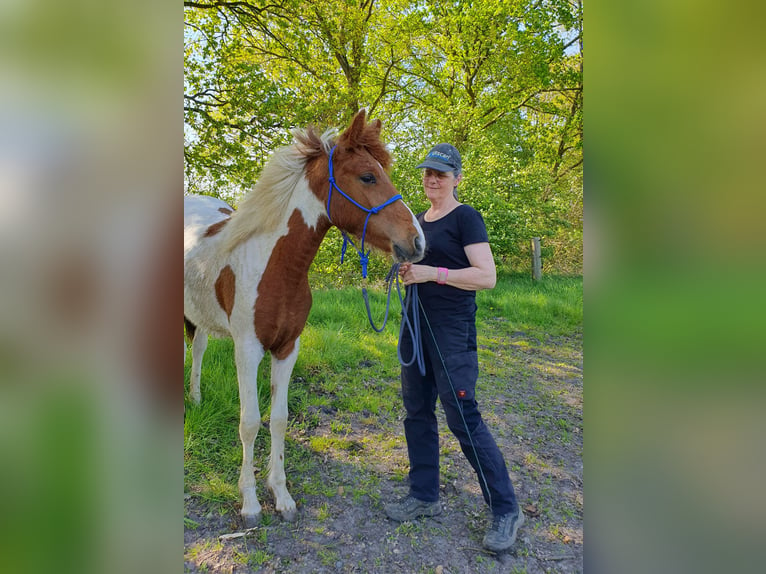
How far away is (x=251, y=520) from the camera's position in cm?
240

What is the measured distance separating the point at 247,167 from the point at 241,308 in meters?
3.37

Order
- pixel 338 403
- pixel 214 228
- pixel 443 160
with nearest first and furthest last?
pixel 443 160, pixel 214 228, pixel 338 403

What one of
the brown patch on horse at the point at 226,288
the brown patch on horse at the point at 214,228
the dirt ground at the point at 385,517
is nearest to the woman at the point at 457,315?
the dirt ground at the point at 385,517

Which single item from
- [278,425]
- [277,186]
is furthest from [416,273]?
[278,425]

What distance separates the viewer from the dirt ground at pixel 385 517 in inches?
85.3

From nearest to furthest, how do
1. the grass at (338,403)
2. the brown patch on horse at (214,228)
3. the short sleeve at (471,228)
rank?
the short sleeve at (471,228) < the grass at (338,403) < the brown patch on horse at (214,228)

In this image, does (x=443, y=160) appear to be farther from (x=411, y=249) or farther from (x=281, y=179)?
(x=281, y=179)

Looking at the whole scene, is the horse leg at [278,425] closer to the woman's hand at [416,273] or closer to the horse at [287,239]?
the horse at [287,239]

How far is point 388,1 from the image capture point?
32.5 feet

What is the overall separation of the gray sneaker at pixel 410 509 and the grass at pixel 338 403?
0.82 ft

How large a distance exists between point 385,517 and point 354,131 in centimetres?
235

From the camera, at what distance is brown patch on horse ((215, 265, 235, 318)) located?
Answer: 2.49 m
